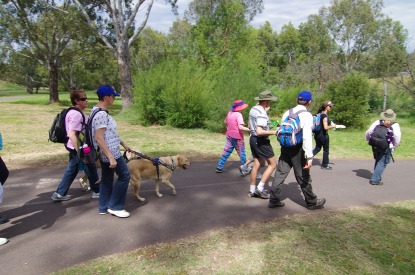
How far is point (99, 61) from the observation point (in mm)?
37750

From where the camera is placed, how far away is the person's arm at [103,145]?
13.2 ft

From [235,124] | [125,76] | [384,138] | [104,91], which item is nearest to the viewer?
[104,91]

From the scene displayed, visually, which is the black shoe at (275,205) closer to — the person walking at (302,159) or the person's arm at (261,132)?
the person walking at (302,159)

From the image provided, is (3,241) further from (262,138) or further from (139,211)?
(262,138)

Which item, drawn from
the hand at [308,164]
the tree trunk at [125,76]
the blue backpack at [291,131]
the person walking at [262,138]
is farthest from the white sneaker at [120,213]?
the tree trunk at [125,76]

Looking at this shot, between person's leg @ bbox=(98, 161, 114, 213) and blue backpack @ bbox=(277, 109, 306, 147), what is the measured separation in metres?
2.67

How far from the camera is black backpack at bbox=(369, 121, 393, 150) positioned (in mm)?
6625

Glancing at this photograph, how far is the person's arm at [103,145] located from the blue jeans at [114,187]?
0.21 meters

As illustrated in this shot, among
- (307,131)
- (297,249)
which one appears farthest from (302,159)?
(297,249)

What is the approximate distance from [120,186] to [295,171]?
2.77 metres

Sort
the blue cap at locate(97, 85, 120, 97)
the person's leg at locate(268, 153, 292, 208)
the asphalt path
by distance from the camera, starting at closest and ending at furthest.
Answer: the asphalt path < the blue cap at locate(97, 85, 120, 97) < the person's leg at locate(268, 153, 292, 208)

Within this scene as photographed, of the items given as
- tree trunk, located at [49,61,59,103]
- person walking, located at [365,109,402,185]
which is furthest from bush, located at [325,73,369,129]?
tree trunk, located at [49,61,59,103]

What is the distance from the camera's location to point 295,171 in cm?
500

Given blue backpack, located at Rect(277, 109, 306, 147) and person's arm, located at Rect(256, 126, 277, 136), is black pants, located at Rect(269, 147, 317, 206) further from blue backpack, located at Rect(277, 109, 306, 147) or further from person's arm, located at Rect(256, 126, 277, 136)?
person's arm, located at Rect(256, 126, 277, 136)
